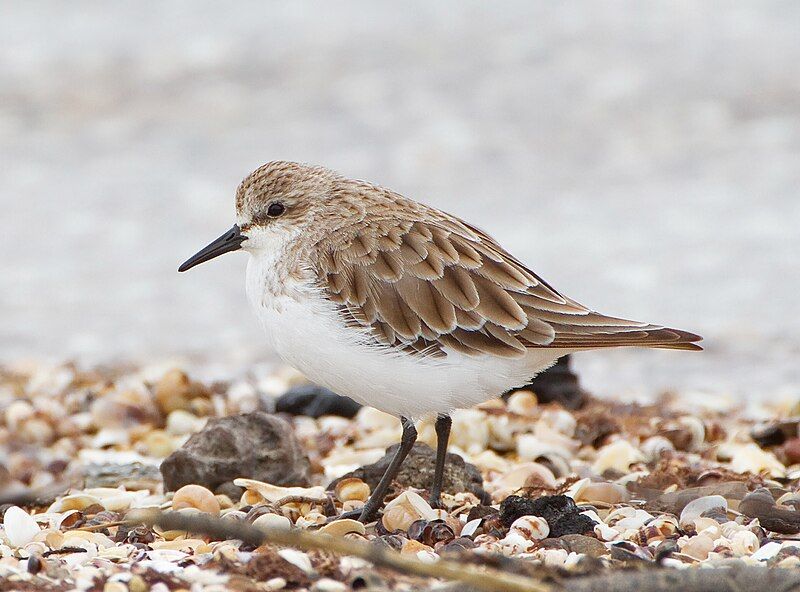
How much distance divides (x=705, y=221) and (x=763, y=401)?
3.41m

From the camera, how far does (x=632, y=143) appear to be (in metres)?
11.9

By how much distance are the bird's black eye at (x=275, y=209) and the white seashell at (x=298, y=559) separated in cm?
164

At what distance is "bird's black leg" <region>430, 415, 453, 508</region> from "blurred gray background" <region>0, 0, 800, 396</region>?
3329 mm

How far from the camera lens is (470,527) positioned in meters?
4.07

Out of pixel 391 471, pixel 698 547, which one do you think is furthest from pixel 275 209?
pixel 698 547

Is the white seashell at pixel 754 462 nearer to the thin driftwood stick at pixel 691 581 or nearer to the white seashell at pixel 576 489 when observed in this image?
the white seashell at pixel 576 489

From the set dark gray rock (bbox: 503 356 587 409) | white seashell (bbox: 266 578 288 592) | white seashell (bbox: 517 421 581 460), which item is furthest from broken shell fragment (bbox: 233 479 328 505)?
dark gray rock (bbox: 503 356 587 409)

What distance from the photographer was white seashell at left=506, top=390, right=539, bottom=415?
6184mm

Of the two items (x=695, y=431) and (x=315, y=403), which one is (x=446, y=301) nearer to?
(x=695, y=431)

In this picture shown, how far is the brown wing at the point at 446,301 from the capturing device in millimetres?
4309

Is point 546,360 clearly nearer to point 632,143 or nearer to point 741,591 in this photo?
point 741,591

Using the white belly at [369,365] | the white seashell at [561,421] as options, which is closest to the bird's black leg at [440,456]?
the white belly at [369,365]

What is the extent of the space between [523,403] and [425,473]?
1579 millimetres

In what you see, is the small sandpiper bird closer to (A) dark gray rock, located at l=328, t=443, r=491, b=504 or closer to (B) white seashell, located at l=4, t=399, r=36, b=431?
(A) dark gray rock, located at l=328, t=443, r=491, b=504
